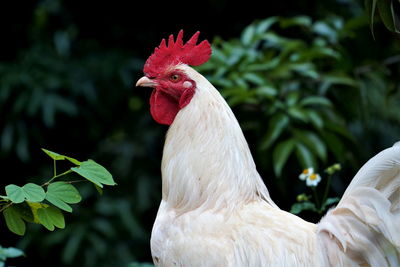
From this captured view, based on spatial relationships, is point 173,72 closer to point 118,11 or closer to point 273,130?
point 273,130

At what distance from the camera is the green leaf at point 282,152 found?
5562 millimetres

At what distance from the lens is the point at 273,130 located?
18.9ft

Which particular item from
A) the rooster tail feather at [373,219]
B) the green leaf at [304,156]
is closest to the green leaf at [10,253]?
the rooster tail feather at [373,219]

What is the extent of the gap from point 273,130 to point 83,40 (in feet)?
8.50

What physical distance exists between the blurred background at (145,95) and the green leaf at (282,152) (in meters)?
0.01

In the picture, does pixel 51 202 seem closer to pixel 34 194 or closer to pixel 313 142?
pixel 34 194

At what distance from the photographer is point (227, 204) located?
3.25 m

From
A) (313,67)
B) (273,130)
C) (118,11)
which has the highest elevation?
(118,11)

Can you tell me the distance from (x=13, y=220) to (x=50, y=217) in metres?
0.16

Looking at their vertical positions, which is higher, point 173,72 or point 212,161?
point 173,72

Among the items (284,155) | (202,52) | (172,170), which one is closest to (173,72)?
(202,52)

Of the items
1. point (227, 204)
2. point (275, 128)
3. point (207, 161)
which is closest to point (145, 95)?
point (275, 128)

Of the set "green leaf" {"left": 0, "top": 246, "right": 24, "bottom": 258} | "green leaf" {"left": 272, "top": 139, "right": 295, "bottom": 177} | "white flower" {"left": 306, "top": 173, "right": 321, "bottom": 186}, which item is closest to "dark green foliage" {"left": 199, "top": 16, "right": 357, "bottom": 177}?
"green leaf" {"left": 272, "top": 139, "right": 295, "bottom": 177}

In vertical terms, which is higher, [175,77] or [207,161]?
[175,77]
